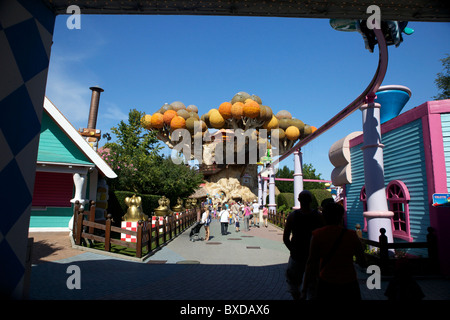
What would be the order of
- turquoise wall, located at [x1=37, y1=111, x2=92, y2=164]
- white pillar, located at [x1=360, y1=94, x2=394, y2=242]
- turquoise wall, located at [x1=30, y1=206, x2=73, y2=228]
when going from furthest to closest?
turquoise wall, located at [x1=30, y1=206, x2=73, y2=228] → turquoise wall, located at [x1=37, y1=111, x2=92, y2=164] → white pillar, located at [x1=360, y1=94, x2=394, y2=242]

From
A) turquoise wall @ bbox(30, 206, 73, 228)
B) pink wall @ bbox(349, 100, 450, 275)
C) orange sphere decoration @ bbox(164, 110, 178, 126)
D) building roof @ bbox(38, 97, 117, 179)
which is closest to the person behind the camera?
pink wall @ bbox(349, 100, 450, 275)

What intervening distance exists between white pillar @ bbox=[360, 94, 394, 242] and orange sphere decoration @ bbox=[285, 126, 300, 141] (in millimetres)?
39500

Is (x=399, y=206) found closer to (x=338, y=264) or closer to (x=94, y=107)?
(x=338, y=264)

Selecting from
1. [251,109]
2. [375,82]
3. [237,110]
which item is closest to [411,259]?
[375,82]

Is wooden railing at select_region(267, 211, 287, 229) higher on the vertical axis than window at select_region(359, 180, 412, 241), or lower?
lower

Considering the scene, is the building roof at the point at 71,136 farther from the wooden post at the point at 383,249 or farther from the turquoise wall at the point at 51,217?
the wooden post at the point at 383,249

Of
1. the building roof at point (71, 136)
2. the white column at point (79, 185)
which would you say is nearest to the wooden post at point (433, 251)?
the white column at point (79, 185)

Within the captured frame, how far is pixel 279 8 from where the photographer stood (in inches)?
175

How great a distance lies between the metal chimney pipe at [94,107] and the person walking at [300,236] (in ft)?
102

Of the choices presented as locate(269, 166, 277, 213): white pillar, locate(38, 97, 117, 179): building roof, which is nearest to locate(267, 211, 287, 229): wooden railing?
locate(269, 166, 277, 213): white pillar

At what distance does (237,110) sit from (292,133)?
12.1 meters

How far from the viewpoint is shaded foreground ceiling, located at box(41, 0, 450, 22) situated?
14.1ft

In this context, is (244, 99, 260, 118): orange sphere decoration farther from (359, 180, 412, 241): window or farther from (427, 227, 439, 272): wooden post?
(427, 227, 439, 272): wooden post
